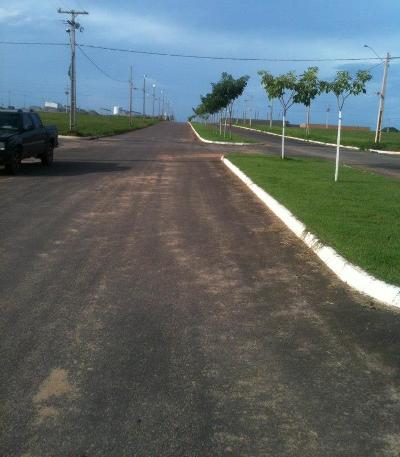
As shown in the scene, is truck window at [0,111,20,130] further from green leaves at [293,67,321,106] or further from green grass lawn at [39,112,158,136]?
green grass lawn at [39,112,158,136]

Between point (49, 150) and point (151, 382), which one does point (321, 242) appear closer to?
point (151, 382)

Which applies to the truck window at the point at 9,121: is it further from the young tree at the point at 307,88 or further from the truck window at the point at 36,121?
the young tree at the point at 307,88

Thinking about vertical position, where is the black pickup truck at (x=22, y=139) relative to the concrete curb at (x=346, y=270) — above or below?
above

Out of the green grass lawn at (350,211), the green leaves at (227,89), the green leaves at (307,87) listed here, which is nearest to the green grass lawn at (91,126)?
the green leaves at (227,89)

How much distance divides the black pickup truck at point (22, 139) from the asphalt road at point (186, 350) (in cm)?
728

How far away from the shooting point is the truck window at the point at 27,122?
17.2m

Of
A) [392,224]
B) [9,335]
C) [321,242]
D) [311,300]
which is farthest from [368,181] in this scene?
[9,335]

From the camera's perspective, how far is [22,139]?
16328mm

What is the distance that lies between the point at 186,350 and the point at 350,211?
Answer: 6392mm

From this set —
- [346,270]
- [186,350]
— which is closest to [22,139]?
[346,270]

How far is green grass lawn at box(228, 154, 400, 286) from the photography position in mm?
6836

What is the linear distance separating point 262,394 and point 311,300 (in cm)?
214

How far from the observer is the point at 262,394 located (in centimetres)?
378

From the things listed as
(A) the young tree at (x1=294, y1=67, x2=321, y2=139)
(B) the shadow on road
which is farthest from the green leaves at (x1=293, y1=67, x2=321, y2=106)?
(B) the shadow on road
